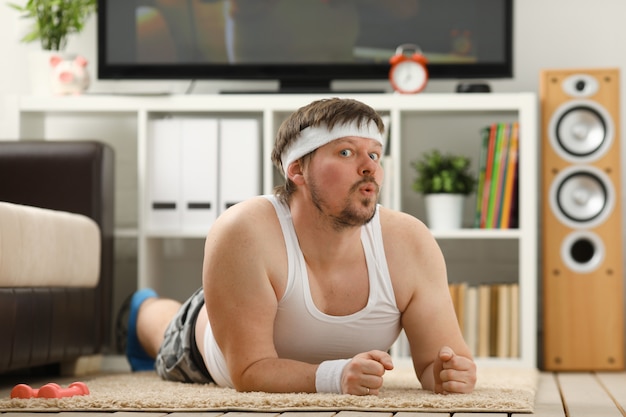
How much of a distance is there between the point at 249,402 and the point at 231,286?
28 cm

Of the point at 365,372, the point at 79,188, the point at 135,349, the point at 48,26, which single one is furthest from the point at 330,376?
the point at 48,26

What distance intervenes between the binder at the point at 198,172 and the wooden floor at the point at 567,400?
1011 mm

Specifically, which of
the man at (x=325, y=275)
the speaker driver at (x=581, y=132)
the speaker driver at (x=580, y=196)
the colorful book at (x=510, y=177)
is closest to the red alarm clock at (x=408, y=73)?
the colorful book at (x=510, y=177)

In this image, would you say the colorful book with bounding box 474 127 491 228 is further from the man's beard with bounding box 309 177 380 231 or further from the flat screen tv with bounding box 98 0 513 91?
the man's beard with bounding box 309 177 380 231

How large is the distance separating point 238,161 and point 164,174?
9.7 inches

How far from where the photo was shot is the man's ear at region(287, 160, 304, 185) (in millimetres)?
2131

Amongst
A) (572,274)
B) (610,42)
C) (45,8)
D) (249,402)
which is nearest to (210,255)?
(249,402)

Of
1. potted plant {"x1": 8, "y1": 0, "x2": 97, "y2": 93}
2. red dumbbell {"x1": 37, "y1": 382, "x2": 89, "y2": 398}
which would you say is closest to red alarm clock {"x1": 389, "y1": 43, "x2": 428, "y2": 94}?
potted plant {"x1": 8, "y1": 0, "x2": 97, "y2": 93}

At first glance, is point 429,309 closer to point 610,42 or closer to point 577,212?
point 577,212

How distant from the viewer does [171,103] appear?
3.58 m

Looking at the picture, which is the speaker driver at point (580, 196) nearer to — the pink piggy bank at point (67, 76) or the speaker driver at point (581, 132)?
the speaker driver at point (581, 132)

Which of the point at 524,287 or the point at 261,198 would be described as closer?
the point at 261,198

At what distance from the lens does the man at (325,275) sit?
203cm

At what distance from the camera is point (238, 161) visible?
358cm
